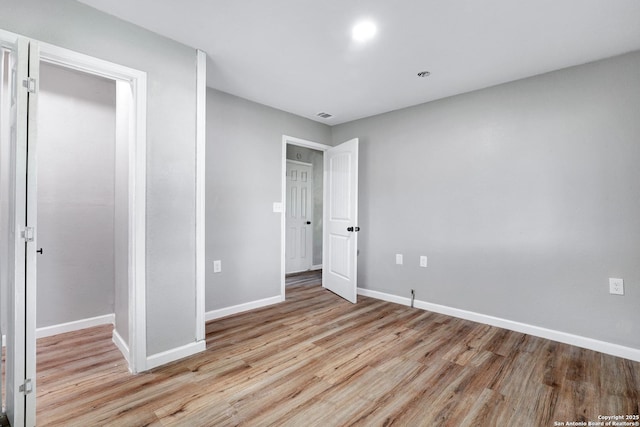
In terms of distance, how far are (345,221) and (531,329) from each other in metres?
Answer: 2.19

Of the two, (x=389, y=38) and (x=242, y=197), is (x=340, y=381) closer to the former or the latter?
(x=242, y=197)

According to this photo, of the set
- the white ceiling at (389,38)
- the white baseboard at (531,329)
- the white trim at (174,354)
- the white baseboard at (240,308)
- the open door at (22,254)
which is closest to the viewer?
the open door at (22,254)

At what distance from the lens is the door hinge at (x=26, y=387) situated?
1500 millimetres

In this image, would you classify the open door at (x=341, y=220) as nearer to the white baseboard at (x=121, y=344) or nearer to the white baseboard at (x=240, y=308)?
the white baseboard at (x=240, y=308)

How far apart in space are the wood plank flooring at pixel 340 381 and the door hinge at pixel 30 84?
5.69 feet

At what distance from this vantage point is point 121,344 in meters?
2.39

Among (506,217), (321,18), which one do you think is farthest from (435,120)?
(321,18)

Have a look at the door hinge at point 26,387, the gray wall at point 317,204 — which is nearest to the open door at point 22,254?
the door hinge at point 26,387

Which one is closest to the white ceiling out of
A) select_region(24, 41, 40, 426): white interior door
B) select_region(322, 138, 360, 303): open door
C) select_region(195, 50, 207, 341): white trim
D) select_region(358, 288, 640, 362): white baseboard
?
select_region(195, 50, 207, 341): white trim

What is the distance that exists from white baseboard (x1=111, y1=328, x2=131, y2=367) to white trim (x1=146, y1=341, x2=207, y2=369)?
0.58 ft

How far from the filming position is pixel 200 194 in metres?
2.39

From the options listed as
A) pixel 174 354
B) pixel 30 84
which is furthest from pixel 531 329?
pixel 30 84

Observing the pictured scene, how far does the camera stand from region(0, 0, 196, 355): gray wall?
6.55 ft

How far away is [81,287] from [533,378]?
12.7 ft
